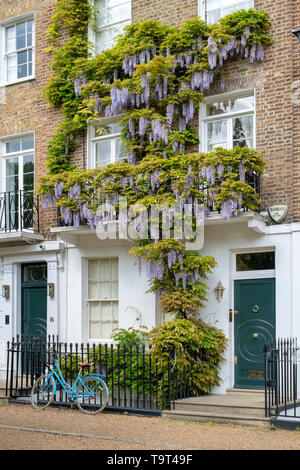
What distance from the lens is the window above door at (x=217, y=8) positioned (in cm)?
1395

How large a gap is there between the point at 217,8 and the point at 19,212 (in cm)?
680

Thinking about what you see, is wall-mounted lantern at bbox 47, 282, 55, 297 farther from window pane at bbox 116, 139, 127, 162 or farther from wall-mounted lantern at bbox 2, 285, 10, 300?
window pane at bbox 116, 139, 127, 162

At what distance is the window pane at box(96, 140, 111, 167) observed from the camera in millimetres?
15688

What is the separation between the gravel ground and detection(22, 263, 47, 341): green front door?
16.0 feet

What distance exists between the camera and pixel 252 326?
13.0 meters

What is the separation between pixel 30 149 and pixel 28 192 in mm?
1144

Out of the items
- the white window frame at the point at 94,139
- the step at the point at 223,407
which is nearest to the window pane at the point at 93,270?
the white window frame at the point at 94,139

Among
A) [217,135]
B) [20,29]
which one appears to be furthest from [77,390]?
[20,29]

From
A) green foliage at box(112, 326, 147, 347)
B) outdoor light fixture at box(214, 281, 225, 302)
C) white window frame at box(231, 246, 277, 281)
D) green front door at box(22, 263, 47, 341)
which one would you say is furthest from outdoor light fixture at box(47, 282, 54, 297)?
white window frame at box(231, 246, 277, 281)

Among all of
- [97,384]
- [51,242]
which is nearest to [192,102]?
[51,242]

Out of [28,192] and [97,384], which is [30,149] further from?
[97,384]

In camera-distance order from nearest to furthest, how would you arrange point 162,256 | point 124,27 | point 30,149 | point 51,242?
1. point 162,256
2. point 124,27
3. point 51,242
4. point 30,149

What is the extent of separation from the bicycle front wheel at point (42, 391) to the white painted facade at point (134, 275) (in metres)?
2.68

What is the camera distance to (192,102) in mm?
13750
